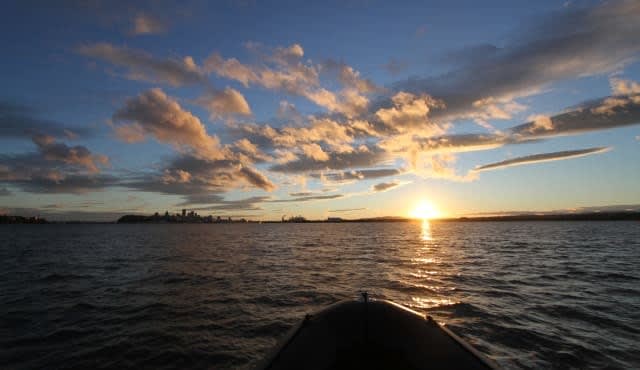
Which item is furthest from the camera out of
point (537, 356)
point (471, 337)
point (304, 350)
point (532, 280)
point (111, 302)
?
point (532, 280)

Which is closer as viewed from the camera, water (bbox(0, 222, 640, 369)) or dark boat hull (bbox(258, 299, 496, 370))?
dark boat hull (bbox(258, 299, 496, 370))

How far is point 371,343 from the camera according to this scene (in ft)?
17.1

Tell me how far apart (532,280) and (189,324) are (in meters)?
20.3

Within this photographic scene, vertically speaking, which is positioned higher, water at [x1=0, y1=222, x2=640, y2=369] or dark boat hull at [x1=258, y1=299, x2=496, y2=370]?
dark boat hull at [x1=258, y1=299, x2=496, y2=370]

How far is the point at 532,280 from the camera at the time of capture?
1859 centimetres

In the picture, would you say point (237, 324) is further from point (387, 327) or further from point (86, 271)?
point (86, 271)

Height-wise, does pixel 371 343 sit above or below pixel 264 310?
above

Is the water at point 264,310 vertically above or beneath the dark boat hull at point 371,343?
beneath

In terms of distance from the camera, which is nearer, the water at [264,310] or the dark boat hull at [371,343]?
the dark boat hull at [371,343]

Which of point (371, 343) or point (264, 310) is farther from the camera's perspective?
point (264, 310)

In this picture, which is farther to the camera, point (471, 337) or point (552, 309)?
point (552, 309)

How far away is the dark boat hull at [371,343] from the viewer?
4883 mm

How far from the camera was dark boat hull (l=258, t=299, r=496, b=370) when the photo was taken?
4883mm

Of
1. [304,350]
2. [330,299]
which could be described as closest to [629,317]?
[330,299]
